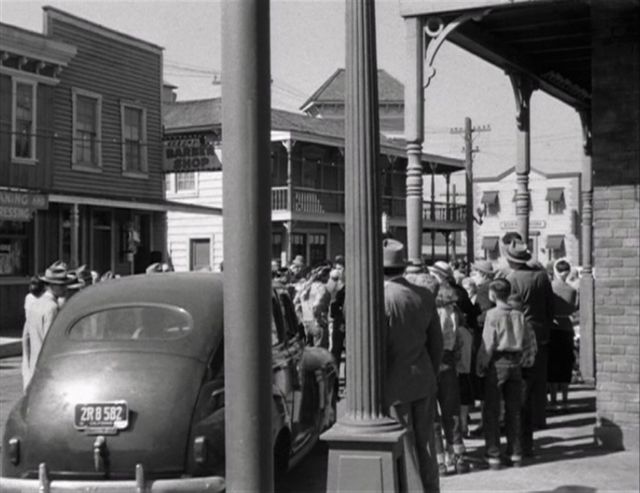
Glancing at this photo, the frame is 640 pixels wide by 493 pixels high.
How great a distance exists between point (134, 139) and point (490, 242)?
51517mm

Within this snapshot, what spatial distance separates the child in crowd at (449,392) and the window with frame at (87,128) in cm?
1874

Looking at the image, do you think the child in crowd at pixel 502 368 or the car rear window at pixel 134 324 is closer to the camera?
the car rear window at pixel 134 324

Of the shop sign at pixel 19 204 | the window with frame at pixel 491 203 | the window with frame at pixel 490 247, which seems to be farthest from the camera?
the window with frame at pixel 491 203

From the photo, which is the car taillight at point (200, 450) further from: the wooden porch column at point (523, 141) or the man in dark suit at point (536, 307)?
the wooden porch column at point (523, 141)

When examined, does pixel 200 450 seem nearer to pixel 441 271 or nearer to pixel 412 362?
pixel 412 362

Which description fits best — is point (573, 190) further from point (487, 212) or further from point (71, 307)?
point (71, 307)

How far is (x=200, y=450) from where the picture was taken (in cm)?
595

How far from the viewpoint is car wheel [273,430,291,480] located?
23.3 feet

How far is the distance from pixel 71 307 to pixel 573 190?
227 ft

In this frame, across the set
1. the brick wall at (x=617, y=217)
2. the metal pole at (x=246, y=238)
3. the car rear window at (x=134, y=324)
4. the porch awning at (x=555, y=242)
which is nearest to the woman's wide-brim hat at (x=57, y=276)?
the car rear window at (x=134, y=324)

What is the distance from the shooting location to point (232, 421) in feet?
8.34

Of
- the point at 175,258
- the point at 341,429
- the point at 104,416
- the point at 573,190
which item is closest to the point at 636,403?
the point at 341,429

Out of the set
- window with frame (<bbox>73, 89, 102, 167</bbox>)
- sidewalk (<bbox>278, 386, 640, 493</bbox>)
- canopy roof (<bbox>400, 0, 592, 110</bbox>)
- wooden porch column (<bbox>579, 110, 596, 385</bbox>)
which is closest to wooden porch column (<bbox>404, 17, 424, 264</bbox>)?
canopy roof (<bbox>400, 0, 592, 110</bbox>)

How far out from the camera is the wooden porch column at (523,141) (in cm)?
1270
